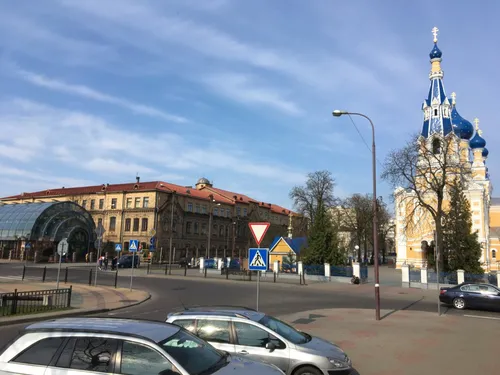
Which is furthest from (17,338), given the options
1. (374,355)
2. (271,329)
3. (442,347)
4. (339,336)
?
(442,347)

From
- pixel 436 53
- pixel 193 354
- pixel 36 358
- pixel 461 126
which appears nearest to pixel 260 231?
pixel 193 354

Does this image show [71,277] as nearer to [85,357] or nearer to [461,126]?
[85,357]

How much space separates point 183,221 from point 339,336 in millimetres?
66933

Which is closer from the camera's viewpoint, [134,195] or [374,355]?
[374,355]

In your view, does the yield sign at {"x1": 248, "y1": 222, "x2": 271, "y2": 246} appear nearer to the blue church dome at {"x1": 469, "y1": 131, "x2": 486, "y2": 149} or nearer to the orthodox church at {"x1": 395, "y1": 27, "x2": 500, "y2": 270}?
the orthodox church at {"x1": 395, "y1": 27, "x2": 500, "y2": 270}

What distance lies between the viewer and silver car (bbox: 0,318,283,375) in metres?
4.27

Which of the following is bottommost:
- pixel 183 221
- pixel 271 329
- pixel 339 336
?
pixel 339 336

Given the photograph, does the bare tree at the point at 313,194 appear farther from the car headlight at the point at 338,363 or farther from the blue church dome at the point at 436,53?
the car headlight at the point at 338,363

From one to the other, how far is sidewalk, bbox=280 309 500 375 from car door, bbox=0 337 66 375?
234 inches

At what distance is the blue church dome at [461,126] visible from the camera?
184 feet

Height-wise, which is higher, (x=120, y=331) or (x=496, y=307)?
(x=120, y=331)

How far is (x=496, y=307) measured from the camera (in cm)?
1884

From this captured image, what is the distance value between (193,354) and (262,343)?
93.7 inches

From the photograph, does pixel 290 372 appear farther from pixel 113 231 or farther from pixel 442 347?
pixel 113 231
